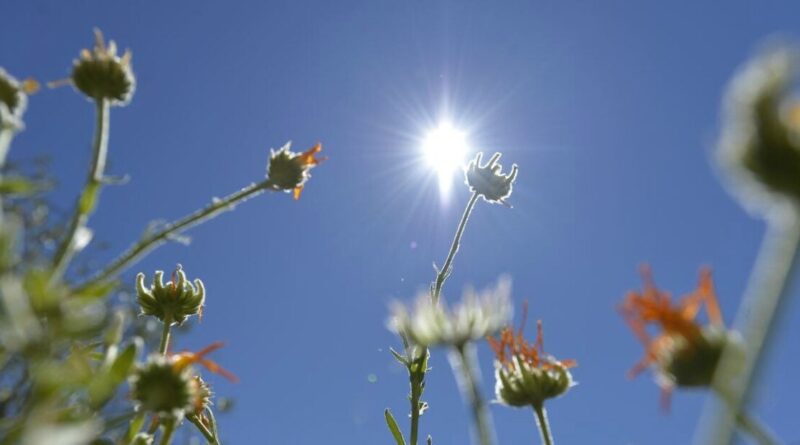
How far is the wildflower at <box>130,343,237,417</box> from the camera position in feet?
5.53

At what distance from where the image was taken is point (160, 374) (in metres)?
1.74

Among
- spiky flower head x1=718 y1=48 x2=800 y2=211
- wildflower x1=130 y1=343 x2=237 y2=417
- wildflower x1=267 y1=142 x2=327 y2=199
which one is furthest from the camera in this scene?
wildflower x1=267 y1=142 x2=327 y2=199

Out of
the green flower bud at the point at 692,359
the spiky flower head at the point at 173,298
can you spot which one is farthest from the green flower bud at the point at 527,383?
the spiky flower head at the point at 173,298

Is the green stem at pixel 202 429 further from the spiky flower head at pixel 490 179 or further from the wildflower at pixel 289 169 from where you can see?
the spiky flower head at pixel 490 179

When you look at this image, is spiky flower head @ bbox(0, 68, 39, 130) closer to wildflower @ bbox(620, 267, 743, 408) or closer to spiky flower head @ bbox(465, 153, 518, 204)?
wildflower @ bbox(620, 267, 743, 408)

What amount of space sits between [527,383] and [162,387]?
0.96m

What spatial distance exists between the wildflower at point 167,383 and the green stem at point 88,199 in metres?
0.31

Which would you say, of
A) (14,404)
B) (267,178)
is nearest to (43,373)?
(267,178)

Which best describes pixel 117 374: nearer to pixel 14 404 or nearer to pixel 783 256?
pixel 783 256

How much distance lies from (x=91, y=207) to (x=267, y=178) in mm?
963

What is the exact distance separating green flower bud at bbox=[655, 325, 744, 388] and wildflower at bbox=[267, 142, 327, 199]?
1.57 m

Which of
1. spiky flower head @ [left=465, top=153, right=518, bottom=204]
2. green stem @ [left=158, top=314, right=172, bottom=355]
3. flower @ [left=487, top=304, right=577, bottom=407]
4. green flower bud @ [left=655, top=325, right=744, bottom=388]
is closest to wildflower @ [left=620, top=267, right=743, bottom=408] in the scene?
green flower bud @ [left=655, top=325, right=744, bottom=388]

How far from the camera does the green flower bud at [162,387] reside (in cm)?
169

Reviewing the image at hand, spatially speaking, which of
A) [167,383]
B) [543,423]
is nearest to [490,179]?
[543,423]
